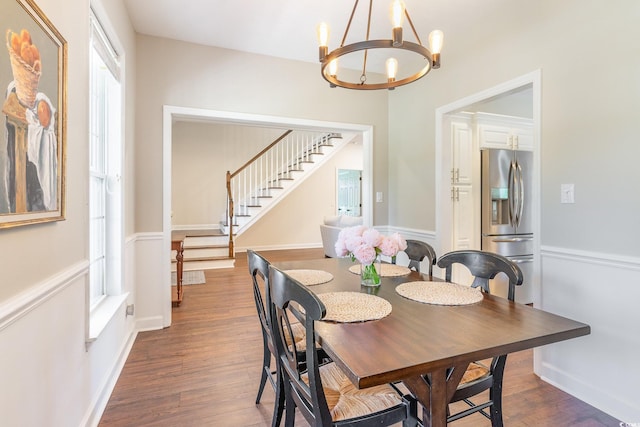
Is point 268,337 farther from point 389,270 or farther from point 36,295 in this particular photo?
point 36,295

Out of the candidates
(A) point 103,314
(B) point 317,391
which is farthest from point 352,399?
(A) point 103,314

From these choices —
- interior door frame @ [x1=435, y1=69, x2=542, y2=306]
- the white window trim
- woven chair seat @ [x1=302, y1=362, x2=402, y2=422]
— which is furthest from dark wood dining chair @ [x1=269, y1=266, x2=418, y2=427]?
interior door frame @ [x1=435, y1=69, x2=542, y2=306]

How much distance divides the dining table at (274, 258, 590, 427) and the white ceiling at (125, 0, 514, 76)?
2.27 metres

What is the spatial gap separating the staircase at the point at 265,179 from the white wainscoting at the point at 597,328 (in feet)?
15.8

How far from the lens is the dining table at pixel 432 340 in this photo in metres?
0.95

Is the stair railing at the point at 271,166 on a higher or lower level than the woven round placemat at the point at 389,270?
higher

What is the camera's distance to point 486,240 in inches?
141

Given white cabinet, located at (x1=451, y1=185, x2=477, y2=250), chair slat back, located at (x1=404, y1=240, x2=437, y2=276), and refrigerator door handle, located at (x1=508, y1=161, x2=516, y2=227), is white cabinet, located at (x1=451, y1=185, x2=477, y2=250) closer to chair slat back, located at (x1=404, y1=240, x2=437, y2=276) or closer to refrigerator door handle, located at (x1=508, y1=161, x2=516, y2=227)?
refrigerator door handle, located at (x1=508, y1=161, x2=516, y2=227)

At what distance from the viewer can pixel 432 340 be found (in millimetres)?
1088

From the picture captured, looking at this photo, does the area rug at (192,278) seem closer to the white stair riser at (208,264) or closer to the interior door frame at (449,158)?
the white stair riser at (208,264)

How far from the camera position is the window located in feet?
7.00

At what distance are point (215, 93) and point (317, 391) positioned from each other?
296 centimetres

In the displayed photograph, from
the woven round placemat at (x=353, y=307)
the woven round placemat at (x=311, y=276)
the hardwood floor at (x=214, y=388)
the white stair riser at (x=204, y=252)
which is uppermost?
the woven round placemat at (x=311, y=276)

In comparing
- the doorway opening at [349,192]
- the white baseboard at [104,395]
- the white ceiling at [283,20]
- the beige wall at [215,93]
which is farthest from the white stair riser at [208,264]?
the white ceiling at [283,20]
